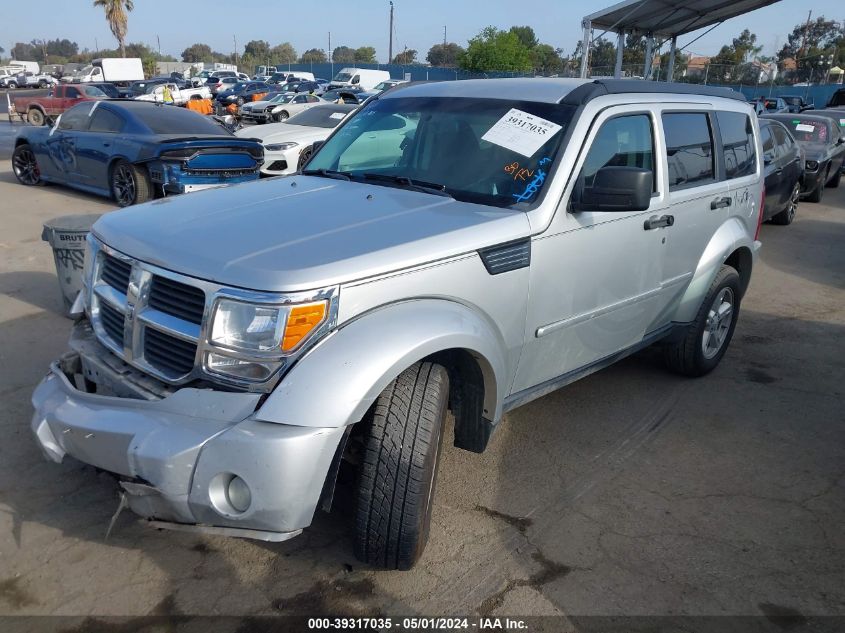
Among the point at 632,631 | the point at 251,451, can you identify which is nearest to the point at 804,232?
the point at 632,631

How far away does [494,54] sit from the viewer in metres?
46.0

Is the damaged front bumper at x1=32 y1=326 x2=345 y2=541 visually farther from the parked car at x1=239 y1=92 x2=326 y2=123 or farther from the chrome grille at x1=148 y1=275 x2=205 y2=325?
the parked car at x1=239 y1=92 x2=326 y2=123

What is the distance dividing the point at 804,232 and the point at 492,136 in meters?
9.26

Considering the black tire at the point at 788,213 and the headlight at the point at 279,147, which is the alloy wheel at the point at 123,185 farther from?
the black tire at the point at 788,213

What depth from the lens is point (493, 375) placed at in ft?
10.0

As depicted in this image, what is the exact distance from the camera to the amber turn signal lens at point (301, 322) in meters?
2.44

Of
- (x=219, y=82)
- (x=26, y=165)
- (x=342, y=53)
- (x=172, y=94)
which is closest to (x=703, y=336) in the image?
(x=26, y=165)

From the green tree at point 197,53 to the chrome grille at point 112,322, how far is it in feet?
456

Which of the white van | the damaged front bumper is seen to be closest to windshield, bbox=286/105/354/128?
the damaged front bumper

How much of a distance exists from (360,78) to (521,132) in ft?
135

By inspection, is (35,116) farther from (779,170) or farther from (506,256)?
(506,256)

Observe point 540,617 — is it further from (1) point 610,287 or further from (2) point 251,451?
(1) point 610,287

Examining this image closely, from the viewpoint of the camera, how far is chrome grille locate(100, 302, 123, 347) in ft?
9.77

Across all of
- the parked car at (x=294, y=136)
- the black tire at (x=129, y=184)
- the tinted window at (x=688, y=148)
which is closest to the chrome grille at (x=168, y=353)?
the tinted window at (x=688, y=148)
